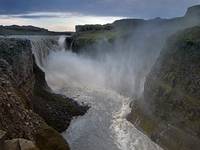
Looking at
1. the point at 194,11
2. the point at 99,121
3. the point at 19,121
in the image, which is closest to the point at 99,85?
the point at 99,121

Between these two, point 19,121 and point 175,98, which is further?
point 175,98

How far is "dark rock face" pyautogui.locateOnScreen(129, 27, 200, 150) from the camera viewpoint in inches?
1281

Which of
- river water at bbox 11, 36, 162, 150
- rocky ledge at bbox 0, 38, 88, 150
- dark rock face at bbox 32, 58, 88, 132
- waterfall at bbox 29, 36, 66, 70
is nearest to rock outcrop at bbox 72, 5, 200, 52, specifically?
river water at bbox 11, 36, 162, 150

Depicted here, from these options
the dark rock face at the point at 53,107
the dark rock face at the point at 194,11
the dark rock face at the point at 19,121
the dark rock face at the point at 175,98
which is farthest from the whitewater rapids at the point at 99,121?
the dark rock face at the point at 194,11

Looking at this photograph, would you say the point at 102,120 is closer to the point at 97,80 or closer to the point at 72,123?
the point at 72,123

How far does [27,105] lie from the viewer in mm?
30188

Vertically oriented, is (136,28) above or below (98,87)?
above

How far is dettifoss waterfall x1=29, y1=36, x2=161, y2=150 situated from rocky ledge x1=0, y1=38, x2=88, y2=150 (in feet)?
7.10

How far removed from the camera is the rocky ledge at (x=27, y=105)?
79.0 feet

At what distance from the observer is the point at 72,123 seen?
1617 inches

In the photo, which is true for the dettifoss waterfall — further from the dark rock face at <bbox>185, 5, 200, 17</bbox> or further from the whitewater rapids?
the dark rock face at <bbox>185, 5, 200, 17</bbox>

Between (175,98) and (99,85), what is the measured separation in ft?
96.0

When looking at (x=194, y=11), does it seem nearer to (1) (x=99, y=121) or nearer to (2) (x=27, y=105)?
(1) (x=99, y=121)

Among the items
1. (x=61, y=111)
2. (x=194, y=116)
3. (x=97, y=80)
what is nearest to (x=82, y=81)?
(x=97, y=80)
